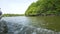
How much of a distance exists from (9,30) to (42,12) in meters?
49.6

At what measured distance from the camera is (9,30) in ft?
51.8

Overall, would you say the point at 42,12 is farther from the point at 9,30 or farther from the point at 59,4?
the point at 9,30

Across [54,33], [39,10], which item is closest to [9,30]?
[54,33]

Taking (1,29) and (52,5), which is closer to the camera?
(1,29)

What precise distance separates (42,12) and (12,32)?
4999 cm

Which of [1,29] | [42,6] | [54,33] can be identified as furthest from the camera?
[42,6]

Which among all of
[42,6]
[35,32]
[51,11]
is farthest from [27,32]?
[42,6]

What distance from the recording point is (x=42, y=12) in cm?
6500

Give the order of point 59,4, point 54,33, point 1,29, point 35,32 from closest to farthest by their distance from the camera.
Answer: point 54,33 < point 35,32 < point 1,29 < point 59,4

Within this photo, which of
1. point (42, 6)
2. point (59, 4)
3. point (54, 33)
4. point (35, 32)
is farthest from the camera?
point (42, 6)

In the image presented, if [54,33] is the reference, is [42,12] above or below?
below

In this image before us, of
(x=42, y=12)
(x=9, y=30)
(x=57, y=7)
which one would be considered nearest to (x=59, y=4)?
(x=57, y=7)

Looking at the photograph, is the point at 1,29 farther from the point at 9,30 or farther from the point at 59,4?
the point at 59,4

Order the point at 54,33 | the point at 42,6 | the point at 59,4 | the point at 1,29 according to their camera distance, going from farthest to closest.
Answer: the point at 42,6 < the point at 59,4 < the point at 1,29 < the point at 54,33
